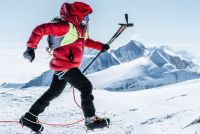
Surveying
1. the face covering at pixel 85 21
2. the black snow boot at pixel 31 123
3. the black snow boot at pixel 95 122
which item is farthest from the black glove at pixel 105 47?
the black snow boot at pixel 31 123

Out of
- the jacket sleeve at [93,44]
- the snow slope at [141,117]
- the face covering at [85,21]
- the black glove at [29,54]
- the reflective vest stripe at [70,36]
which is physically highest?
the face covering at [85,21]

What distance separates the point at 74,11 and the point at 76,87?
1.38m

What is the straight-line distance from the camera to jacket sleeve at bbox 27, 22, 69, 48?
6.70 m

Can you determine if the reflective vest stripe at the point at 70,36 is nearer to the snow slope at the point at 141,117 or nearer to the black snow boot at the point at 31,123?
the black snow boot at the point at 31,123

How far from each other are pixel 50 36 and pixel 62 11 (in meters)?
0.52

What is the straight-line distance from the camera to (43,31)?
674 centimetres

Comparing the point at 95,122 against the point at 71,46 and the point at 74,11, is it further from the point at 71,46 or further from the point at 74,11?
the point at 74,11

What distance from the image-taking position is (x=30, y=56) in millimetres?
6637

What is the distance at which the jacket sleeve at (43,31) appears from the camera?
670 centimetres

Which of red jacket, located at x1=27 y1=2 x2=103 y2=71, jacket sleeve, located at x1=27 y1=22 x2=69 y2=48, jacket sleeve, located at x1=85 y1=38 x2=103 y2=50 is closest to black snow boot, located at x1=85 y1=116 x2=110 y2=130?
red jacket, located at x1=27 y1=2 x2=103 y2=71

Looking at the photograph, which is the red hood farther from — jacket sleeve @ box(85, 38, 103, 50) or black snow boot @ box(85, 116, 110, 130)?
black snow boot @ box(85, 116, 110, 130)

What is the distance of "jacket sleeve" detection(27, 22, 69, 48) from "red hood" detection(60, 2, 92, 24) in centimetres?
35

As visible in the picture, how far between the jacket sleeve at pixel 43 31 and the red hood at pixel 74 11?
35 centimetres

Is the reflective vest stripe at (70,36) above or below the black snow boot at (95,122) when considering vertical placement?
above
